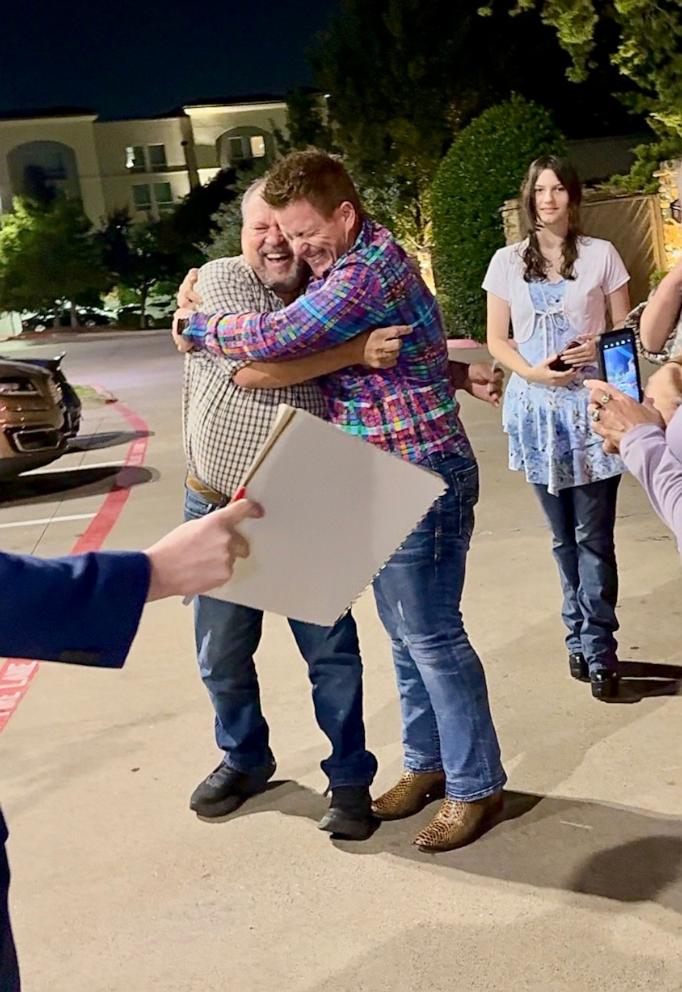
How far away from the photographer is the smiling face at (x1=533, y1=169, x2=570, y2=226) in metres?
4.44

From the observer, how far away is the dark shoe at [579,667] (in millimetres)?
4688

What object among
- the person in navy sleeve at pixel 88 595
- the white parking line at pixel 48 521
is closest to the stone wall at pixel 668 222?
the white parking line at pixel 48 521

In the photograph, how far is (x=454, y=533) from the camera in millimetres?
3398

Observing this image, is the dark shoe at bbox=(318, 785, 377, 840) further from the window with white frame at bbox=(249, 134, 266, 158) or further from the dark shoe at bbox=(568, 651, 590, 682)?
the window with white frame at bbox=(249, 134, 266, 158)

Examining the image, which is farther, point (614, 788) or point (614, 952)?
point (614, 788)

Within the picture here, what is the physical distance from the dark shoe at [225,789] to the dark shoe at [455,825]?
67cm

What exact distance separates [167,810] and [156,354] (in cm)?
2483

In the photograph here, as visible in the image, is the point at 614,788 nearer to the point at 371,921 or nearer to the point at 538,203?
the point at 371,921

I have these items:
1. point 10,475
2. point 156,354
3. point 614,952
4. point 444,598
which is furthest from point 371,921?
point 156,354

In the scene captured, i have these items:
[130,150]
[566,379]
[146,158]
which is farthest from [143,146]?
[566,379]

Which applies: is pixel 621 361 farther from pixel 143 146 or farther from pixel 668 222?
pixel 143 146

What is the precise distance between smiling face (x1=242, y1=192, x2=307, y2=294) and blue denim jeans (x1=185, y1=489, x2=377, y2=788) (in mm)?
725

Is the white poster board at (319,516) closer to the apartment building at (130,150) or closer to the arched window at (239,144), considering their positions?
the arched window at (239,144)

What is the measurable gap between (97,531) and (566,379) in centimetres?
481
